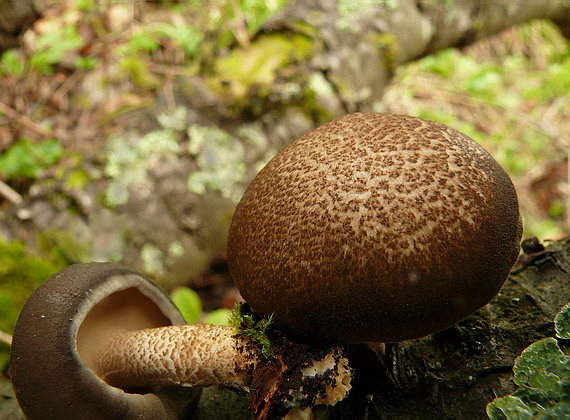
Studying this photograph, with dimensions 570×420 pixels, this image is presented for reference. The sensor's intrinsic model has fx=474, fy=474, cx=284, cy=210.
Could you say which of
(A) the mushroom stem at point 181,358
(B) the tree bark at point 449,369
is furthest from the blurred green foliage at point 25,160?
(A) the mushroom stem at point 181,358

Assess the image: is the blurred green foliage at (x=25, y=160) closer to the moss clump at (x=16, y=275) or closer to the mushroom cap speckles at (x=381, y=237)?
the moss clump at (x=16, y=275)

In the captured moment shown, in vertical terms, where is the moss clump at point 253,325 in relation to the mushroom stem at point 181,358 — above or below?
above

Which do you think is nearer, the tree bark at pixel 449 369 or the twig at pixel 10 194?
the tree bark at pixel 449 369

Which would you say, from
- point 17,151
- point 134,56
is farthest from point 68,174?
point 134,56

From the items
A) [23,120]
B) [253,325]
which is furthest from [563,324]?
[23,120]

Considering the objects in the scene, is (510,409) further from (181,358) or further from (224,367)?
(181,358)

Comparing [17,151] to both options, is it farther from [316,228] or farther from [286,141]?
[316,228]
